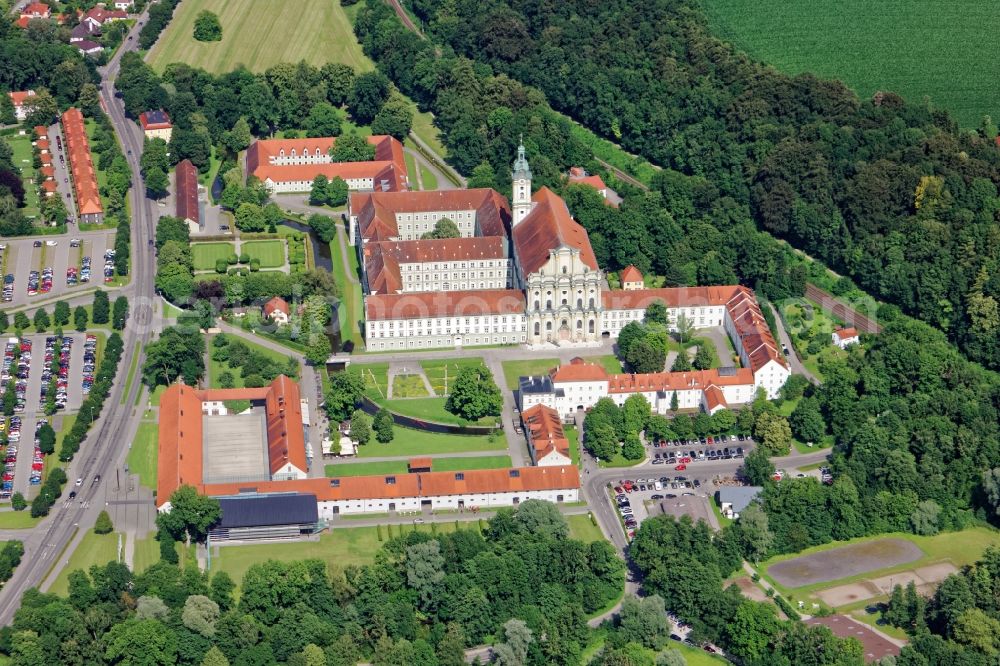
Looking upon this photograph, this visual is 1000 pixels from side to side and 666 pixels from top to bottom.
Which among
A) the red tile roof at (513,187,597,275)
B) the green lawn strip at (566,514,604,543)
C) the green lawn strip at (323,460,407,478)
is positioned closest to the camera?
the green lawn strip at (566,514,604,543)

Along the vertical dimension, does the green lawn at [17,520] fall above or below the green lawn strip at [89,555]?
below

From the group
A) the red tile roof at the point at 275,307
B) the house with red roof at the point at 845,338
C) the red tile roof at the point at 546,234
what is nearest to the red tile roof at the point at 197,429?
the red tile roof at the point at 275,307

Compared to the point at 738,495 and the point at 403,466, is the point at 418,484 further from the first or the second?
the point at 738,495

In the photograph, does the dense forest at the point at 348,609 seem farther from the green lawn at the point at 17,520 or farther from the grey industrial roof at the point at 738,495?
the grey industrial roof at the point at 738,495

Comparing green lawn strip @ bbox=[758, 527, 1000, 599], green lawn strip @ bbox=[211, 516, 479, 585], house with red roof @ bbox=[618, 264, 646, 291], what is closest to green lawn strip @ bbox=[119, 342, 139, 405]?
green lawn strip @ bbox=[211, 516, 479, 585]

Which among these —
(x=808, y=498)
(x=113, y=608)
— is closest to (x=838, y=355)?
(x=808, y=498)

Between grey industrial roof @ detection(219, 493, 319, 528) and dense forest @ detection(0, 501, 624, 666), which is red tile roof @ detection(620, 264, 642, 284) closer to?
dense forest @ detection(0, 501, 624, 666)
